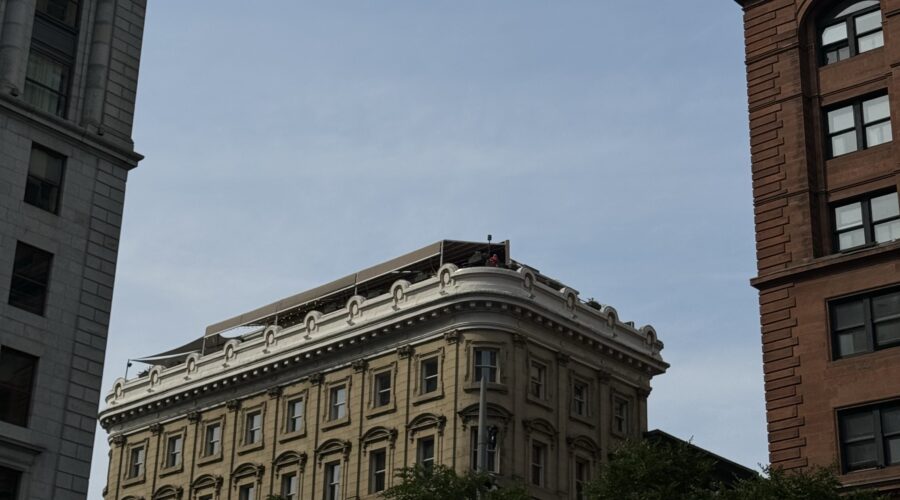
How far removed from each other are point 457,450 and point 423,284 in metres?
8.96

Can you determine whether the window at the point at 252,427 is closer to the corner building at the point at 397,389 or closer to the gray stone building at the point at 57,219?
the corner building at the point at 397,389

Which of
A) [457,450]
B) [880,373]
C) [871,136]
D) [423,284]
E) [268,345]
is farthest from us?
[268,345]

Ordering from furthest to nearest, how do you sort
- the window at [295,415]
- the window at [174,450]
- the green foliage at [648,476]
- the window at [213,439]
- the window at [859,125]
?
the window at [174,450], the window at [213,439], the window at [295,415], the window at [859,125], the green foliage at [648,476]

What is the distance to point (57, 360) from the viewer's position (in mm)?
45312

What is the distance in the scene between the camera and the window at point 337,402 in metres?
79.6

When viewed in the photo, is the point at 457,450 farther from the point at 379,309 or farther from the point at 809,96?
the point at 809,96

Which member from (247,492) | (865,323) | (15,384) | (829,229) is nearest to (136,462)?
(247,492)

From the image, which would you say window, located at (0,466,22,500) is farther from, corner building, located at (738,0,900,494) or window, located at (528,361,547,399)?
window, located at (528,361,547,399)

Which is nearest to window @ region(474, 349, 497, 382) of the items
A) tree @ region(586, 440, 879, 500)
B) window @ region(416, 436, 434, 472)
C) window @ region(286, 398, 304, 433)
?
window @ region(416, 436, 434, 472)

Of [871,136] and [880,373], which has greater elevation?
[871,136]

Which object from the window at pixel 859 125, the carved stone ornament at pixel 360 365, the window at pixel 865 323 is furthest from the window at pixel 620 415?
the window at pixel 865 323

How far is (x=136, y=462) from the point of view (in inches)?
3526

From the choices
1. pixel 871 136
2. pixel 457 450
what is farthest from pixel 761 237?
pixel 457 450

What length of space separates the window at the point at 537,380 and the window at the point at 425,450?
525 cm
